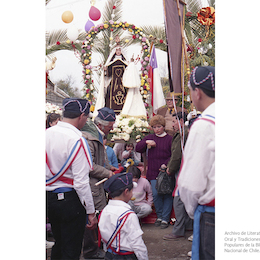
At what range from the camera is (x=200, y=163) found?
6.51 ft

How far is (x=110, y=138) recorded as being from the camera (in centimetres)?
643

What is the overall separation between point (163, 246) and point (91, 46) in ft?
20.7

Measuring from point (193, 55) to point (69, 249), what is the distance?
5.29 m

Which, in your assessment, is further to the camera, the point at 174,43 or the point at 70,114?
the point at 174,43

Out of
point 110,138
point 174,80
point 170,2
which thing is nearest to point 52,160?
point 174,80

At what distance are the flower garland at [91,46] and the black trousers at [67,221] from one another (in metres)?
6.10

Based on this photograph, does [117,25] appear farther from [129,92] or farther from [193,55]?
[193,55]

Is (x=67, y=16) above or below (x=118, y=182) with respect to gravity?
above

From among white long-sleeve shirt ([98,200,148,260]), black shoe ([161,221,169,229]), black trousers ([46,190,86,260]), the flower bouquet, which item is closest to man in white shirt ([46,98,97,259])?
black trousers ([46,190,86,260])

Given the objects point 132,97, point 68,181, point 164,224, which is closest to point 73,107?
point 68,181

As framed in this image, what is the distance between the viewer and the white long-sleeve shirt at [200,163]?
6.49 feet

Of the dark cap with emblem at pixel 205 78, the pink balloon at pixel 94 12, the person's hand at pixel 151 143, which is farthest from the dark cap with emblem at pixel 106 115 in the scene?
the pink balloon at pixel 94 12

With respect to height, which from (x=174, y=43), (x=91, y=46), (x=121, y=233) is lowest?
(x=121, y=233)

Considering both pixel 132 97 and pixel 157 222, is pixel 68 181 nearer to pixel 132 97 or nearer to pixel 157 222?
pixel 157 222
